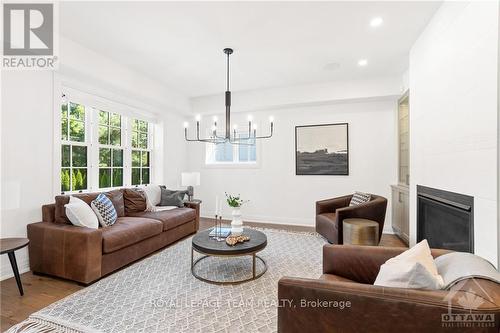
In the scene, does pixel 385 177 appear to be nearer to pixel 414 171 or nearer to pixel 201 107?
pixel 414 171

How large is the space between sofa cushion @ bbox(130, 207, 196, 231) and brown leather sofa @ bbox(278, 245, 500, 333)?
9.05 feet

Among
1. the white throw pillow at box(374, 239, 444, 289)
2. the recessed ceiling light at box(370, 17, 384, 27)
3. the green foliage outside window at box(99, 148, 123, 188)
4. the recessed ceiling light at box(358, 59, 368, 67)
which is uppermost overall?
the recessed ceiling light at box(358, 59, 368, 67)

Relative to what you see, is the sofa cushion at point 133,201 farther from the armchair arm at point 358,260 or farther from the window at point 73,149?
the armchair arm at point 358,260

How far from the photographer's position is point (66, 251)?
2.60 m

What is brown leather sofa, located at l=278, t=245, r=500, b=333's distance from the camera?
1.02 metres

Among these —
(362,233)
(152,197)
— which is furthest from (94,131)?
(362,233)

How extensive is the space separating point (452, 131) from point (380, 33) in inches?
59.4

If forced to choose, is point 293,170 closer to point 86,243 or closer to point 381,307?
point 86,243

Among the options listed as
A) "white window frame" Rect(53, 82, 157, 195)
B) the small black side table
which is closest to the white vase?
the small black side table

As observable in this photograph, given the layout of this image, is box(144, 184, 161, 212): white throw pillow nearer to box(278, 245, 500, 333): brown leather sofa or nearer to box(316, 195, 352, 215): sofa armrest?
box(316, 195, 352, 215): sofa armrest

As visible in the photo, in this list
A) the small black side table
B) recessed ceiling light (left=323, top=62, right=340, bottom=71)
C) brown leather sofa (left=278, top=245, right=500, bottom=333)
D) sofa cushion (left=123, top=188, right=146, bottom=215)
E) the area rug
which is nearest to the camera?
brown leather sofa (left=278, top=245, right=500, bottom=333)

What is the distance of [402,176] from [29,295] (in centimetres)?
544

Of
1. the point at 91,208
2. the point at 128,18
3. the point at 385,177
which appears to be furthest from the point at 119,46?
the point at 385,177

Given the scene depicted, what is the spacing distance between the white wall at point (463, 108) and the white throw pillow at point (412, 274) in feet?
2.30
